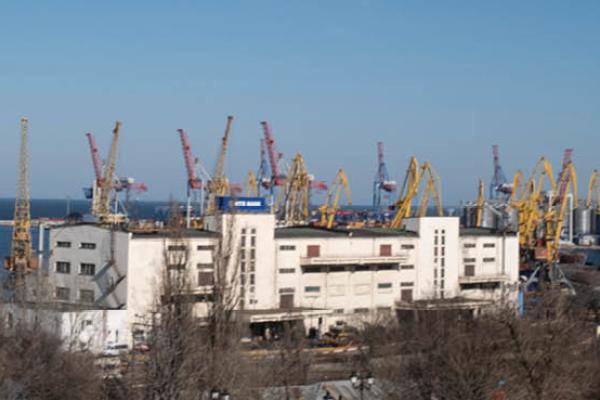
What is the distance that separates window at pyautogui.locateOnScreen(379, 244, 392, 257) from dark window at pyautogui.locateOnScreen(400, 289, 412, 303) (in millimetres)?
768

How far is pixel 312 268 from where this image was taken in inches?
667

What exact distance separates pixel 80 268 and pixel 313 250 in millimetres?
4048

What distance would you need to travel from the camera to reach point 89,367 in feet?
33.2

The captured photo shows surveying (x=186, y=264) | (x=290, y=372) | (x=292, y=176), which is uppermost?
(x=292, y=176)

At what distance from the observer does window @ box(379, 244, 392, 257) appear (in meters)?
17.6

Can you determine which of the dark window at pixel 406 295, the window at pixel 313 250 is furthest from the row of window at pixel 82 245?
the dark window at pixel 406 295

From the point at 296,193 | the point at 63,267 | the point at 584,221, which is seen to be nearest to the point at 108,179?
the point at 296,193

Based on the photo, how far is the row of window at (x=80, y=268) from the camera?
1616 cm

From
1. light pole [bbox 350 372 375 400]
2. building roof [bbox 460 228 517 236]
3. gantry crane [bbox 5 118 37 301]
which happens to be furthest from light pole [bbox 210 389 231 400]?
gantry crane [bbox 5 118 37 301]

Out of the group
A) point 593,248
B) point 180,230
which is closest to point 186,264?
point 180,230

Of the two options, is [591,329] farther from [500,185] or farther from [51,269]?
[500,185]

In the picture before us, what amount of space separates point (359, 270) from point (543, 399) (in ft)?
29.4

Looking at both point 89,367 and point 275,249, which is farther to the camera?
point 275,249

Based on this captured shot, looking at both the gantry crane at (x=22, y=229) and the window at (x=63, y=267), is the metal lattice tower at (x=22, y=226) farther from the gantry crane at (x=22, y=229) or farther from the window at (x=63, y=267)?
the window at (x=63, y=267)
